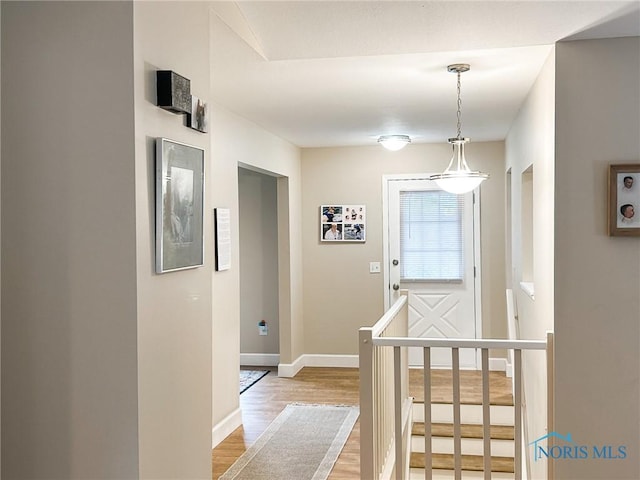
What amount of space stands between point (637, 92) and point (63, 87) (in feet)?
7.73

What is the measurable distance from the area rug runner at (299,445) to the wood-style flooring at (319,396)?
68mm

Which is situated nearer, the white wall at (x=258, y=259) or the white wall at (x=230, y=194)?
the white wall at (x=230, y=194)

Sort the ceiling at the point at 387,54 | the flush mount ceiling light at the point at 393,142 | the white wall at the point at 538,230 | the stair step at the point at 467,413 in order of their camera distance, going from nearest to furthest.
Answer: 1. the ceiling at the point at 387,54
2. the white wall at the point at 538,230
3. the stair step at the point at 467,413
4. the flush mount ceiling light at the point at 393,142

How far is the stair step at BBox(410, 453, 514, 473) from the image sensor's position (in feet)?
14.6

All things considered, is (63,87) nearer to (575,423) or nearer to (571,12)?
(571,12)

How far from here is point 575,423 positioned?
8.95 ft

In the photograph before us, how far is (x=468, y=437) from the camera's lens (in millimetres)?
4699

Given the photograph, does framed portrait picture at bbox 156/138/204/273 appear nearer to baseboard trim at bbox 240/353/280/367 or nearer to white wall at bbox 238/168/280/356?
white wall at bbox 238/168/280/356

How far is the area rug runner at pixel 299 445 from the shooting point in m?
3.73

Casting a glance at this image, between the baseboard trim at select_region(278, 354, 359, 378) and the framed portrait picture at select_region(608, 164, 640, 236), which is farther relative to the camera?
the baseboard trim at select_region(278, 354, 359, 378)

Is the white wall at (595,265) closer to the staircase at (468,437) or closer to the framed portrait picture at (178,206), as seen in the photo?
the framed portrait picture at (178,206)

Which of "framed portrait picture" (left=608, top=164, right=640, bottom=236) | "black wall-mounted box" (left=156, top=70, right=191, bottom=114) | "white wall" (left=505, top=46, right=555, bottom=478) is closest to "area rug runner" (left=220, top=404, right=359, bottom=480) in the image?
"white wall" (left=505, top=46, right=555, bottom=478)

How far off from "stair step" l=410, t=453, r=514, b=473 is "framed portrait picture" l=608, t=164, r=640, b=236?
246 cm

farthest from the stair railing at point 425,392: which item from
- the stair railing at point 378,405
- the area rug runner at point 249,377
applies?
the area rug runner at point 249,377
